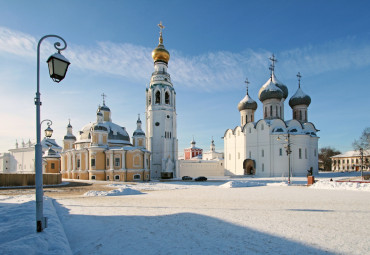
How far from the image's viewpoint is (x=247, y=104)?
4781 centimetres

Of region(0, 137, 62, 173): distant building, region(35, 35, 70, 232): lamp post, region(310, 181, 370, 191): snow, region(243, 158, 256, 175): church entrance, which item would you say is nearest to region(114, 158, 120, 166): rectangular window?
region(243, 158, 256, 175): church entrance

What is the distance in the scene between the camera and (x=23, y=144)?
76.5 m

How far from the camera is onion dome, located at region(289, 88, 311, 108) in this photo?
4547cm

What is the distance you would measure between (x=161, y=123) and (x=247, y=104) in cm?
1607

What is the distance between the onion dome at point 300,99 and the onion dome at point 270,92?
3910mm

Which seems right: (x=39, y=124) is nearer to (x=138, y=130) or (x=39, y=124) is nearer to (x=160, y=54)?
(x=138, y=130)

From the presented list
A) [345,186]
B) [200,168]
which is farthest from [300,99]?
[345,186]

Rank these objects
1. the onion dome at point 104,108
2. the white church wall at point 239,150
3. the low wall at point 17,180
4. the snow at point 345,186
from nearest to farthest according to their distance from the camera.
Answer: the snow at point 345,186 < the low wall at point 17,180 < the white church wall at point 239,150 < the onion dome at point 104,108

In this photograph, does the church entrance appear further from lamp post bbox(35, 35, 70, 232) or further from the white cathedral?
lamp post bbox(35, 35, 70, 232)

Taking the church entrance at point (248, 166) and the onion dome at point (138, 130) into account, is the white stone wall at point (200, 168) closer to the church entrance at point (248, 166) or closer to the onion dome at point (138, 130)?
the church entrance at point (248, 166)

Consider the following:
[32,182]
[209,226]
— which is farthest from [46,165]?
[209,226]

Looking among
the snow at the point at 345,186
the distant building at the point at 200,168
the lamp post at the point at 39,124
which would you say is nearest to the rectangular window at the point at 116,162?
the distant building at the point at 200,168

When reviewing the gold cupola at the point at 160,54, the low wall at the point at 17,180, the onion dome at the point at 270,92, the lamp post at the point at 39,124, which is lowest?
the low wall at the point at 17,180

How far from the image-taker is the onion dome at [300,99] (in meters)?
45.5
